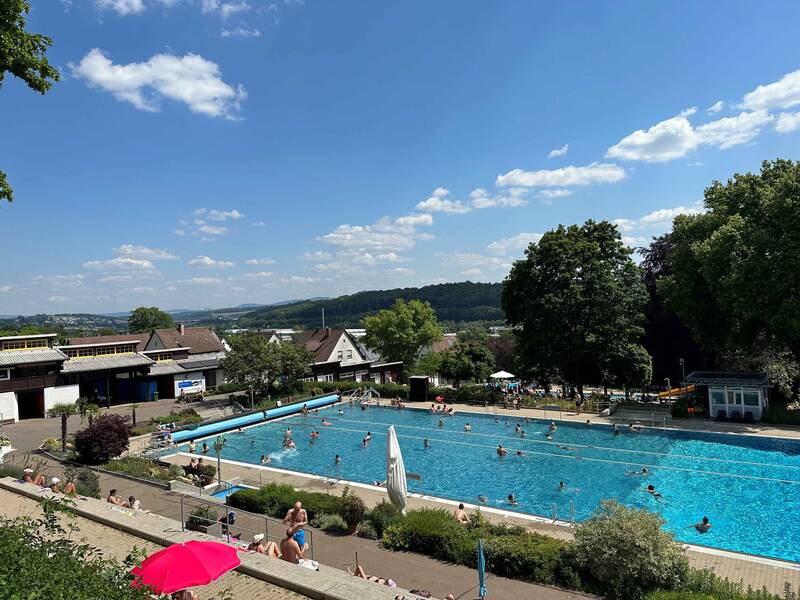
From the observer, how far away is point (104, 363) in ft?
129

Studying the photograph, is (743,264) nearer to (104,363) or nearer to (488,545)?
(488,545)

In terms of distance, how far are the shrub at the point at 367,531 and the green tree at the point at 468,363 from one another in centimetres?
3450

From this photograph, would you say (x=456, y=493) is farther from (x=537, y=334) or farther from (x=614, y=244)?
(x=614, y=244)

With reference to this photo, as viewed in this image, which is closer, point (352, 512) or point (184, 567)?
point (184, 567)

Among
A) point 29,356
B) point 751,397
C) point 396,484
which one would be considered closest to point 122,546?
point 396,484

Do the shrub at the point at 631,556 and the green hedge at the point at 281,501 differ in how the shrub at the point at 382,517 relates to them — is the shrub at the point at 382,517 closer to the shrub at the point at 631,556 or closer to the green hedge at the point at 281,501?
the green hedge at the point at 281,501

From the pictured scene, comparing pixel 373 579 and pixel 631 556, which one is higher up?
pixel 631 556

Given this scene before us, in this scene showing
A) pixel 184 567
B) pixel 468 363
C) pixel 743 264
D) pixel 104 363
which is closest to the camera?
pixel 184 567

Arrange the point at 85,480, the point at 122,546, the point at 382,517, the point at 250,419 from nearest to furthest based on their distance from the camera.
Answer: the point at 122,546
the point at 382,517
the point at 85,480
the point at 250,419

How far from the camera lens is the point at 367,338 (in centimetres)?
5712

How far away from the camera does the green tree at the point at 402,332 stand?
182 feet

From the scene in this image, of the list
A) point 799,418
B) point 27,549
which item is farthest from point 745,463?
point 27,549

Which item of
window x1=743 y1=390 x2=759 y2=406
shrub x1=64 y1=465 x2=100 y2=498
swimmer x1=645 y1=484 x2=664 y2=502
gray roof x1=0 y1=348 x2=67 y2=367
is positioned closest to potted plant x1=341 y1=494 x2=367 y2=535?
shrub x1=64 y1=465 x2=100 y2=498

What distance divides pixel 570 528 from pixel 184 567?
12.6 metres
